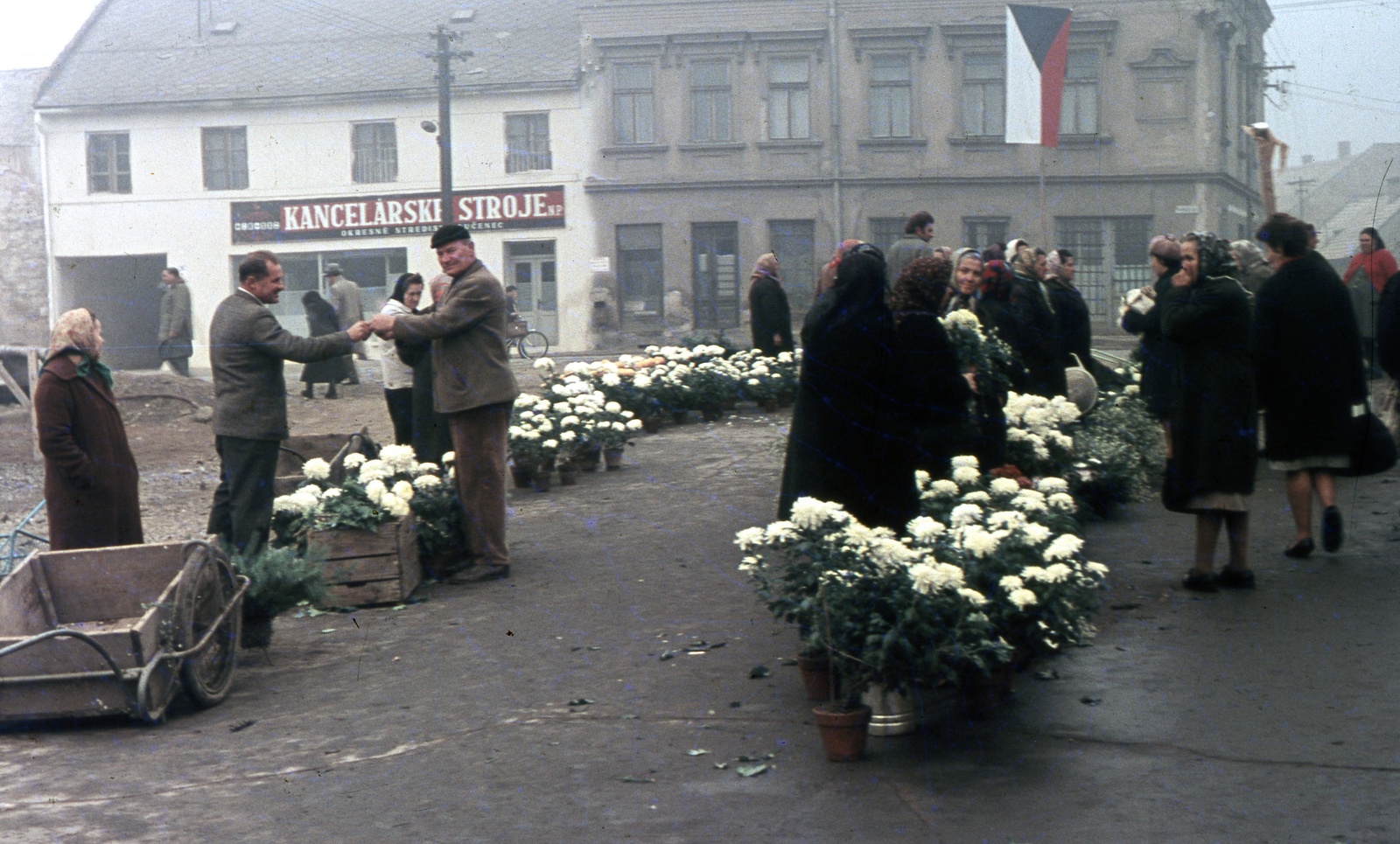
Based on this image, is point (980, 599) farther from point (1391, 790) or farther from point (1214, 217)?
point (1214, 217)

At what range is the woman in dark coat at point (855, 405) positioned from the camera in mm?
6473

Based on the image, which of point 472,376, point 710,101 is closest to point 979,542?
point 472,376

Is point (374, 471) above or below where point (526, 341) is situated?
below

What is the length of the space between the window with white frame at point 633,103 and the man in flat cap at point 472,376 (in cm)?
3057

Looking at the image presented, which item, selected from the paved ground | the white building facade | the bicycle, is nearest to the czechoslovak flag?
the bicycle

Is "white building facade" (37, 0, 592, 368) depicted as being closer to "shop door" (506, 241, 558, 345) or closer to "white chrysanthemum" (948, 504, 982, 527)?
"shop door" (506, 241, 558, 345)

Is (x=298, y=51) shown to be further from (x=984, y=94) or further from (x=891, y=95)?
(x=984, y=94)

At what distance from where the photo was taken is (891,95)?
3888 cm

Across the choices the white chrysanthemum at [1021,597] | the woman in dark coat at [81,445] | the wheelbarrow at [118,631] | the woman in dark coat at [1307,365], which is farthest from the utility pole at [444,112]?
the white chrysanthemum at [1021,597]

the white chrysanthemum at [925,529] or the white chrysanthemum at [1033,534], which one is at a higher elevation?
the white chrysanthemum at [925,529]

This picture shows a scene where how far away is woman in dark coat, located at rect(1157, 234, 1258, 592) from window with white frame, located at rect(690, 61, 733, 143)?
31477 mm

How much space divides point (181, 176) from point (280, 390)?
3470 centimetres

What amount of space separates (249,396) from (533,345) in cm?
2908

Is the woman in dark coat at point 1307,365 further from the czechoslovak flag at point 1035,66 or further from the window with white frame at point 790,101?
the window with white frame at point 790,101
